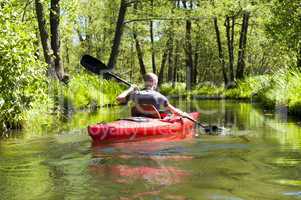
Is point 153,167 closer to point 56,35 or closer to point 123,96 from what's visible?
point 123,96

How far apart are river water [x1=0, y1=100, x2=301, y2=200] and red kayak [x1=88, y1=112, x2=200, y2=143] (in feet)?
0.74

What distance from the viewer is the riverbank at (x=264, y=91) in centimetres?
1647

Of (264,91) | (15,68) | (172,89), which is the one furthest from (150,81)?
(172,89)

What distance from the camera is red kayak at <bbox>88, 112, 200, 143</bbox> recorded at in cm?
982

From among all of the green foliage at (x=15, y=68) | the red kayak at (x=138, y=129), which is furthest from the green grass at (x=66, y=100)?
the red kayak at (x=138, y=129)

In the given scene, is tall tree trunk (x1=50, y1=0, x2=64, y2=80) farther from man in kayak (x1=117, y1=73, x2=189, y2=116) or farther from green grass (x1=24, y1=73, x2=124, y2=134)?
man in kayak (x1=117, y1=73, x2=189, y2=116)

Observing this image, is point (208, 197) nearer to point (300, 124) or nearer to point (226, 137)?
point (226, 137)

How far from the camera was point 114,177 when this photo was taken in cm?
693

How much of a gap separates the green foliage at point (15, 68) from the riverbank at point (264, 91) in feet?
26.5

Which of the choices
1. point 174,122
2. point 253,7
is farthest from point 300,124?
point 253,7

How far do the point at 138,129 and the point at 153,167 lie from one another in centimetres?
252

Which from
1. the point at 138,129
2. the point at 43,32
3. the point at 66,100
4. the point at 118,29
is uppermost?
the point at 118,29

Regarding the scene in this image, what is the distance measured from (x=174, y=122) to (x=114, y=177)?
15.0 feet

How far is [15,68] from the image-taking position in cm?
1067
